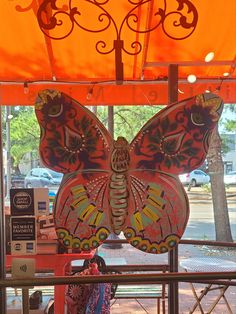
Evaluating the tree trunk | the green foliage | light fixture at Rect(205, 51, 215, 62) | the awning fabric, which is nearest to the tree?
the green foliage

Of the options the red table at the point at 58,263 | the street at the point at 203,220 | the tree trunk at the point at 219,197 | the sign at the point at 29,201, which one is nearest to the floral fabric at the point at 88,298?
the red table at the point at 58,263

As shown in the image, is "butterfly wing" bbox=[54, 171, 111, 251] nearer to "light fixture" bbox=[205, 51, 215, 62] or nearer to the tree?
"light fixture" bbox=[205, 51, 215, 62]

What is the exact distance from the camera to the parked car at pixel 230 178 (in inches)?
282

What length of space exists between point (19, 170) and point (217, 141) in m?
3.10

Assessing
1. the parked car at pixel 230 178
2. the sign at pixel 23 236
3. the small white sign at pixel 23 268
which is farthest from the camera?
the parked car at pixel 230 178

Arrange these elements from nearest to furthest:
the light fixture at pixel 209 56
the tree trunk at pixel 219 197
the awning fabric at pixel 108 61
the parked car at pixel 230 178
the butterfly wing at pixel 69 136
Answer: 1. the butterfly wing at pixel 69 136
2. the awning fabric at pixel 108 61
3. the light fixture at pixel 209 56
4. the parked car at pixel 230 178
5. the tree trunk at pixel 219 197

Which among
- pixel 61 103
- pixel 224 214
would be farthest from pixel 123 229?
pixel 224 214

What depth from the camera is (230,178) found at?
746 cm

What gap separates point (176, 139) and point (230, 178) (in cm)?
628

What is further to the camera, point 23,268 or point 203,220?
point 203,220

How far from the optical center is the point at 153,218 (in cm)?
145

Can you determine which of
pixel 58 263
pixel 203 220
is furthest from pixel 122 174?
pixel 203 220

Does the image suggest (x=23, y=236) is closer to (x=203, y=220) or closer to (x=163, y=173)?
(x=163, y=173)

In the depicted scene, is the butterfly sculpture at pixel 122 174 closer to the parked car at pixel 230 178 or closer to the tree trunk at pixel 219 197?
the parked car at pixel 230 178
